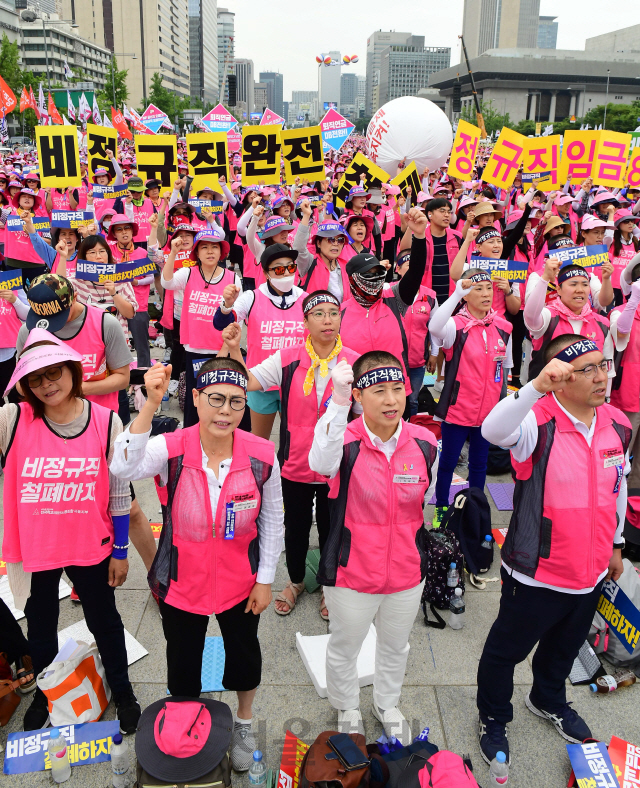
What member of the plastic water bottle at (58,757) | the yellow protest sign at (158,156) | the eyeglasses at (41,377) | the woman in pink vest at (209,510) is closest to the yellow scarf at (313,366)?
the woman in pink vest at (209,510)

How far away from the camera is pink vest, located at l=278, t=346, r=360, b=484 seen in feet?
12.6

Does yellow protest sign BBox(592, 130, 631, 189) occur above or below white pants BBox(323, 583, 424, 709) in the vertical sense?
above

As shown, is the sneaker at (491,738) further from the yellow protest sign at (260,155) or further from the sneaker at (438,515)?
the yellow protest sign at (260,155)

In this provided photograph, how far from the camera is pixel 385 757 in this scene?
281 centimetres

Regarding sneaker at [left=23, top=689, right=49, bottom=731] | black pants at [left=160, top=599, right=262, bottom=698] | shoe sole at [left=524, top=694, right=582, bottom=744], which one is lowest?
shoe sole at [left=524, top=694, right=582, bottom=744]

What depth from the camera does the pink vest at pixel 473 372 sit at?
15.5ft

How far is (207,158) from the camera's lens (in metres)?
9.06

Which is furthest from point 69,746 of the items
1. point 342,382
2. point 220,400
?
point 342,382

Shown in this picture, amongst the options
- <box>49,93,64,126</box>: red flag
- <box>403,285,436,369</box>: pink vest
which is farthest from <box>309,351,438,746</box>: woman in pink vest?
<box>49,93,64,126</box>: red flag

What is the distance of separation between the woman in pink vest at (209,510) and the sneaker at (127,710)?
499mm

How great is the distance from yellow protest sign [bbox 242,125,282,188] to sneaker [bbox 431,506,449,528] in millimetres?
5829

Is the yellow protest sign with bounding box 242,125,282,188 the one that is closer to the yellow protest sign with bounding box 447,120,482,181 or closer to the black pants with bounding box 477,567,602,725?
the yellow protest sign with bounding box 447,120,482,181

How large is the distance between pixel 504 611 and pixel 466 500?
1.50m

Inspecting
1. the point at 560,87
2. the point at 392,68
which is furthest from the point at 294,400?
the point at 392,68
